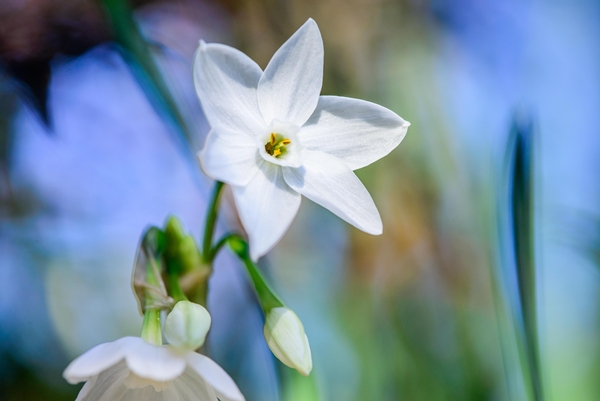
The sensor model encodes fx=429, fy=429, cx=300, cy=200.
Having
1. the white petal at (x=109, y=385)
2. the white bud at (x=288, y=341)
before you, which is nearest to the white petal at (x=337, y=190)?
the white bud at (x=288, y=341)

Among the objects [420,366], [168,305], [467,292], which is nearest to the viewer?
[168,305]

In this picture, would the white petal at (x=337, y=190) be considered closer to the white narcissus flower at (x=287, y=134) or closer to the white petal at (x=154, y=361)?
the white narcissus flower at (x=287, y=134)

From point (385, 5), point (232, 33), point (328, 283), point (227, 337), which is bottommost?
point (227, 337)

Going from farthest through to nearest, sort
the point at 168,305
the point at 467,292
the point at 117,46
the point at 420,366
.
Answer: the point at 467,292
the point at 420,366
the point at 117,46
the point at 168,305

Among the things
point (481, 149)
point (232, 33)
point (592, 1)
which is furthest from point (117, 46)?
point (592, 1)

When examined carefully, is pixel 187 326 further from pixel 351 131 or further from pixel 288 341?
pixel 351 131

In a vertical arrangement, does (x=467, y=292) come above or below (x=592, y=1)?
below

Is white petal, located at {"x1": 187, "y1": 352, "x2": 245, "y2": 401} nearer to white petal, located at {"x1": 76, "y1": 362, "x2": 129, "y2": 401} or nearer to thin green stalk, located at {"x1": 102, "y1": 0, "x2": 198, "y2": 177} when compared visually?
white petal, located at {"x1": 76, "y1": 362, "x2": 129, "y2": 401}

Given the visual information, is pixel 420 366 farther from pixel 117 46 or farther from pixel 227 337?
pixel 117 46
